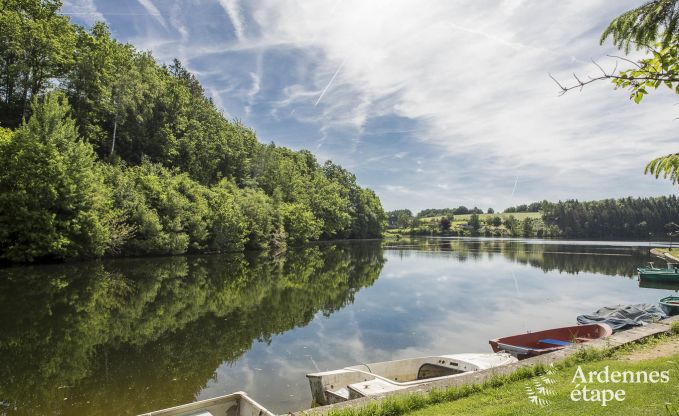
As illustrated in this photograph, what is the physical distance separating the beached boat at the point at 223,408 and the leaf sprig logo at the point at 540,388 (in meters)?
4.78

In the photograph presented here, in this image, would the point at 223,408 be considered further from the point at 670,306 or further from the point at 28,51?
the point at 28,51

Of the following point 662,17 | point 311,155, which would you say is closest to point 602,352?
point 662,17

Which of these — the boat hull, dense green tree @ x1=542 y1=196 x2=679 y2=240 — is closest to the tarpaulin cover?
the boat hull

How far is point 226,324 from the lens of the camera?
1936 centimetres

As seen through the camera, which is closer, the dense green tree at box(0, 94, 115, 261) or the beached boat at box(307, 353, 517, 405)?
the beached boat at box(307, 353, 517, 405)

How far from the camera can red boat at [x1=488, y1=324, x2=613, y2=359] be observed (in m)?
13.7

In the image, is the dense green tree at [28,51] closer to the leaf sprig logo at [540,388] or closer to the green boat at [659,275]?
the leaf sprig logo at [540,388]

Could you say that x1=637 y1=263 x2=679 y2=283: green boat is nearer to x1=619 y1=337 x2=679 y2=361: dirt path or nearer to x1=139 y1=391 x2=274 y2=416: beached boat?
x1=619 y1=337 x2=679 y2=361: dirt path

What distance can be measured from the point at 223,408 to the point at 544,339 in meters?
12.8

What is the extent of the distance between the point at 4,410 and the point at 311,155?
13562 centimetres

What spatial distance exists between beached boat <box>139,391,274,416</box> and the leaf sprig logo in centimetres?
478

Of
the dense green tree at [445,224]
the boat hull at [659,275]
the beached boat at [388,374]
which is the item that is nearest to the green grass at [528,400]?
the beached boat at [388,374]

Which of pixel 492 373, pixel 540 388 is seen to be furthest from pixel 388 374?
pixel 540 388

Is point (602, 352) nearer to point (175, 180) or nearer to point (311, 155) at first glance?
point (175, 180)
